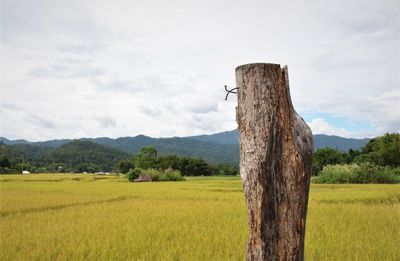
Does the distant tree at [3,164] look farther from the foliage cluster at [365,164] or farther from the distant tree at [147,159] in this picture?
the foliage cluster at [365,164]

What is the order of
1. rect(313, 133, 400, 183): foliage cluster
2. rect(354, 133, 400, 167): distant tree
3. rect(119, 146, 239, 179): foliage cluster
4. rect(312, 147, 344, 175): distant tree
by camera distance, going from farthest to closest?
1. rect(119, 146, 239, 179): foliage cluster
2. rect(312, 147, 344, 175): distant tree
3. rect(354, 133, 400, 167): distant tree
4. rect(313, 133, 400, 183): foliage cluster

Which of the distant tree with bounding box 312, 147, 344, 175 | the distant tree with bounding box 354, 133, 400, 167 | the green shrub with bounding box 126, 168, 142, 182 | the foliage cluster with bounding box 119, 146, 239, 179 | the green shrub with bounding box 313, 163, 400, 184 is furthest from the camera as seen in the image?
the foliage cluster with bounding box 119, 146, 239, 179

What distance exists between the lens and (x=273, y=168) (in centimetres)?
244

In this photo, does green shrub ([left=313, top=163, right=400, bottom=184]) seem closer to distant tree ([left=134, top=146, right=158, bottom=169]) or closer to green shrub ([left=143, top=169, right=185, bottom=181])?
green shrub ([left=143, top=169, right=185, bottom=181])

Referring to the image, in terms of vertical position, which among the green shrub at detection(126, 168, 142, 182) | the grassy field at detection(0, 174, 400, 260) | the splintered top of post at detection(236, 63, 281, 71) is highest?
the splintered top of post at detection(236, 63, 281, 71)

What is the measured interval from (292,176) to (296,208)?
22 cm

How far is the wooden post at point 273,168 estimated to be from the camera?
95.7 inches

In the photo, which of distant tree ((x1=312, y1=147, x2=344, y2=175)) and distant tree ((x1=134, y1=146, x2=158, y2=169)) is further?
distant tree ((x1=134, y1=146, x2=158, y2=169))

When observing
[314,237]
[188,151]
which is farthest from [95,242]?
[188,151]

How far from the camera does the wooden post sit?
2.43 meters

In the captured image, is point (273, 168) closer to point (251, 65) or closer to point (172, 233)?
point (251, 65)

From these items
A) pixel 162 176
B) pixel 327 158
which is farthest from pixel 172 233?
pixel 327 158

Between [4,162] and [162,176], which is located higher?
[4,162]

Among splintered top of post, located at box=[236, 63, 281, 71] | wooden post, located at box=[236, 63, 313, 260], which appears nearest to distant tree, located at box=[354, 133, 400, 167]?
wooden post, located at box=[236, 63, 313, 260]
